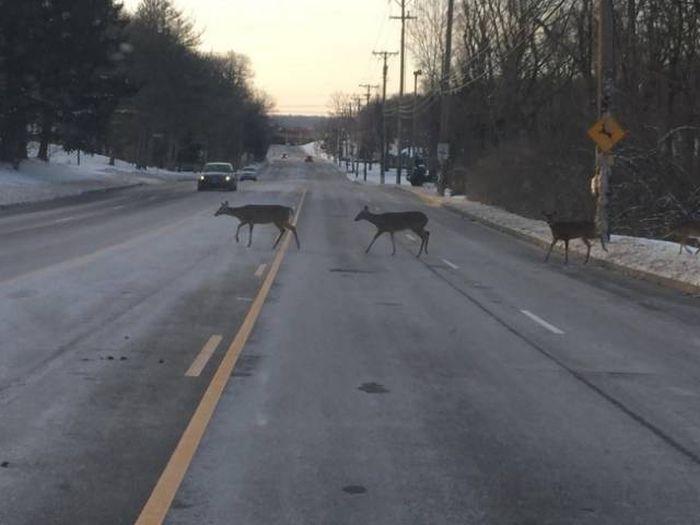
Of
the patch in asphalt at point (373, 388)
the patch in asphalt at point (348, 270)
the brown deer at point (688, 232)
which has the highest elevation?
the brown deer at point (688, 232)

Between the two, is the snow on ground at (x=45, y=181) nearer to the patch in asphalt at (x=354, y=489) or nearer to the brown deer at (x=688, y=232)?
the brown deer at (x=688, y=232)

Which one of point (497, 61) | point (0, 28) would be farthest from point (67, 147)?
point (497, 61)

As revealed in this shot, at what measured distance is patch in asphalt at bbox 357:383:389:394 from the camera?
7.70m

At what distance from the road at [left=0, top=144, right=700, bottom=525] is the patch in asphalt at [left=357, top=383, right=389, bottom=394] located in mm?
25

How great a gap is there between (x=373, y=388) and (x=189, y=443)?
6.95ft

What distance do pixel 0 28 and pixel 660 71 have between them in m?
32.7

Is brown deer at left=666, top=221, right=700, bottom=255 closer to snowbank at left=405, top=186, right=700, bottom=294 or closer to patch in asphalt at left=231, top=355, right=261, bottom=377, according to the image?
snowbank at left=405, top=186, right=700, bottom=294

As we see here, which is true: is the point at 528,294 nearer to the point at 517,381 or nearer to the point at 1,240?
the point at 517,381

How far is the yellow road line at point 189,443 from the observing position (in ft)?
16.0

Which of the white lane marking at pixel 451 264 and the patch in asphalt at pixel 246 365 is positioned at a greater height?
the white lane marking at pixel 451 264

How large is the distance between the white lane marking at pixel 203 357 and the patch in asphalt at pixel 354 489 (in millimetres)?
3066

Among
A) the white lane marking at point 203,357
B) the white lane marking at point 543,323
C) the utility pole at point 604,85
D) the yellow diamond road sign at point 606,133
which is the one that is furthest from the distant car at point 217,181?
the white lane marking at point 203,357

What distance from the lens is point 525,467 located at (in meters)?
5.77

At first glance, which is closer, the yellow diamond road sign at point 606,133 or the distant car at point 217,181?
the yellow diamond road sign at point 606,133
